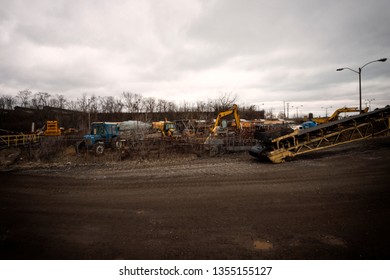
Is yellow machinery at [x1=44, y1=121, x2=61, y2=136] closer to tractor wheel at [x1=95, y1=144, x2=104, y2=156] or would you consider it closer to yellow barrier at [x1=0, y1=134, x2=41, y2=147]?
yellow barrier at [x1=0, y1=134, x2=41, y2=147]

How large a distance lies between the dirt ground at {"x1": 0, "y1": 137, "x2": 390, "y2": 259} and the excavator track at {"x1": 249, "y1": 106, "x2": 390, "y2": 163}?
2679 millimetres

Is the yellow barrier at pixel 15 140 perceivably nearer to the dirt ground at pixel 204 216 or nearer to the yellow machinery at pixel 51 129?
the yellow machinery at pixel 51 129

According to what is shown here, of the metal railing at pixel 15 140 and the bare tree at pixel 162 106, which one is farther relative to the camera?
the bare tree at pixel 162 106

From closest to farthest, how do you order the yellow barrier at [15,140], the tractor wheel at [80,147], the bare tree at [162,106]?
the tractor wheel at [80,147]
the yellow barrier at [15,140]
the bare tree at [162,106]

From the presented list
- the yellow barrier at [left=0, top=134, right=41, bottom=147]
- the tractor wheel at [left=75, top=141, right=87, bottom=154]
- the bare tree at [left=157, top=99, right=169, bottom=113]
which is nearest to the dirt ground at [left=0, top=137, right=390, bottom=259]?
the tractor wheel at [left=75, top=141, right=87, bottom=154]

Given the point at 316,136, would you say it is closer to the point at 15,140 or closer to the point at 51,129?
the point at 15,140

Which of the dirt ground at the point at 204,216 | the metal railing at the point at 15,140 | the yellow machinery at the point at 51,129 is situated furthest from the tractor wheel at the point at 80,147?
the yellow machinery at the point at 51,129

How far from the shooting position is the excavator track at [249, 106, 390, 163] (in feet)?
39.7

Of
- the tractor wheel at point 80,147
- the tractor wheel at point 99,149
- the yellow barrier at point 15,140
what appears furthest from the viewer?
the yellow barrier at point 15,140

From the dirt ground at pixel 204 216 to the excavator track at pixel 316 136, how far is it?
8.79 ft

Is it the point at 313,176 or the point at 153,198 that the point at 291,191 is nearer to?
the point at 313,176

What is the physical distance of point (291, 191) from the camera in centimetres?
688

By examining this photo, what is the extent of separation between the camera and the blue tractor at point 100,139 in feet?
56.8
